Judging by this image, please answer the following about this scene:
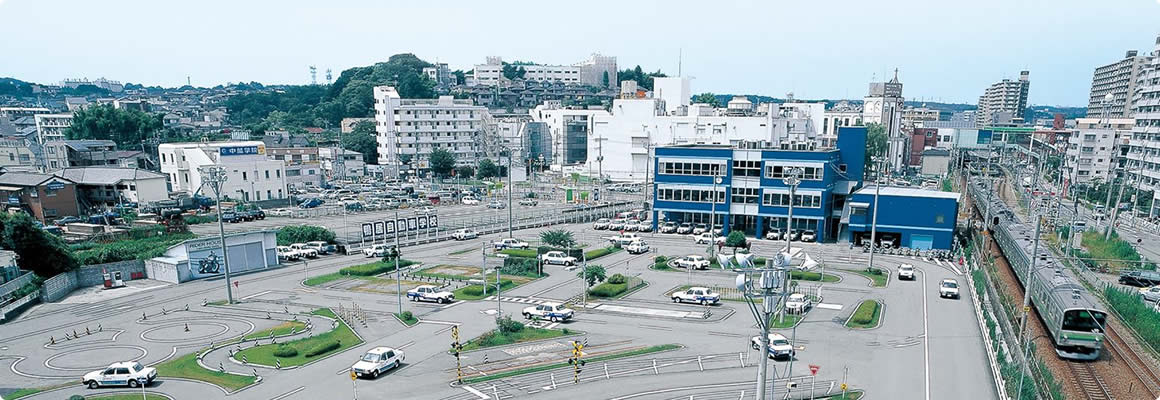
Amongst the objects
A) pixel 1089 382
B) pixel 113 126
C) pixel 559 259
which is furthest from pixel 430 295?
pixel 113 126

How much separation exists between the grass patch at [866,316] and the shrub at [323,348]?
83.2ft

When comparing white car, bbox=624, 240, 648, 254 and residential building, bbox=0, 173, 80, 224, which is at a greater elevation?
residential building, bbox=0, 173, 80, 224

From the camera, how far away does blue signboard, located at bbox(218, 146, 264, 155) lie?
74.8m

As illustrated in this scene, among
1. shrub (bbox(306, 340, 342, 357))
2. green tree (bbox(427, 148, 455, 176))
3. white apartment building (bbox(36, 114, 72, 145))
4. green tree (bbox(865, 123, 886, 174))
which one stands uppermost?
white apartment building (bbox(36, 114, 72, 145))

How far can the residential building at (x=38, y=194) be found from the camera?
61.9m

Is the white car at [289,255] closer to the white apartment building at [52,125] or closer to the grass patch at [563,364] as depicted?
the grass patch at [563,364]

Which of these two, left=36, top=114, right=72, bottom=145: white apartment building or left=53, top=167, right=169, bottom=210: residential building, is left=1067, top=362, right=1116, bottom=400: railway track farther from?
left=36, top=114, right=72, bottom=145: white apartment building

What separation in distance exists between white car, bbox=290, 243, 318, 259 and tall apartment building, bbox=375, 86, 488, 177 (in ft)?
197

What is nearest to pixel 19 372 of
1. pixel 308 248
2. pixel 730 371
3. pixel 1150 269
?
pixel 308 248

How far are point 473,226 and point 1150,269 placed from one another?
2083 inches

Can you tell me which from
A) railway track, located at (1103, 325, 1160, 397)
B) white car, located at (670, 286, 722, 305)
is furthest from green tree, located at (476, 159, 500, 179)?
railway track, located at (1103, 325, 1160, 397)

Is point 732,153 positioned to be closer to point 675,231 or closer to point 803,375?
point 675,231

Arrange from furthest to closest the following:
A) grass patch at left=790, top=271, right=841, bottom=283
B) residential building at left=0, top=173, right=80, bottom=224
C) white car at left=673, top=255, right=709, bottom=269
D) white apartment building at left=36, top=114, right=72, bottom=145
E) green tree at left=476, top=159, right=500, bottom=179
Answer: white apartment building at left=36, top=114, right=72, bottom=145 → green tree at left=476, top=159, right=500, bottom=179 → residential building at left=0, top=173, right=80, bottom=224 → white car at left=673, top=255, right=709, bottom=269 → grass patch at left=790, top=271, right=841, bottom=283

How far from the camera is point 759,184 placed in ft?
188
